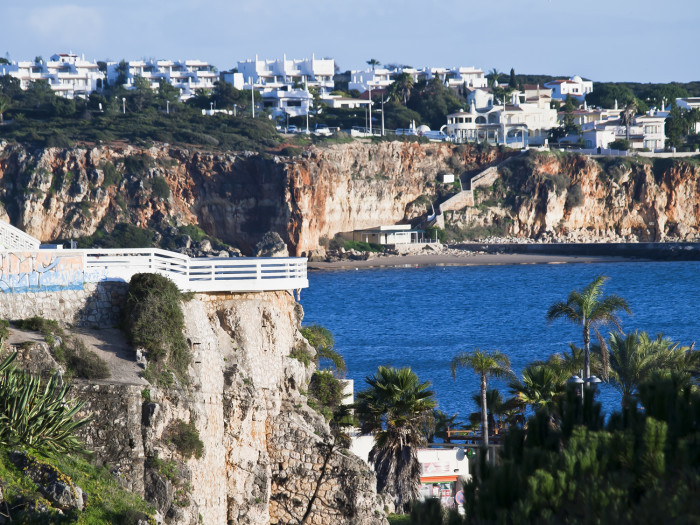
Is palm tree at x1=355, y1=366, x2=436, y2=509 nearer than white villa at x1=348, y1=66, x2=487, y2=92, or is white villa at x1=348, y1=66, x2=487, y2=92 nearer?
palm tree at x1=355, y1=366, x2=436, y2=509

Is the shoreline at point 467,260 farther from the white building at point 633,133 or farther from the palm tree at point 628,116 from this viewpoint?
the palm tree at point 628,116

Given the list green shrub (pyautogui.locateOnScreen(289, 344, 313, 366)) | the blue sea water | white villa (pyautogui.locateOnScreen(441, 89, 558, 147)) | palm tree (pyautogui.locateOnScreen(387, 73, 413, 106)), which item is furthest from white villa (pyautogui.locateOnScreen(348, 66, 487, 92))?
green shrub (pyautogui.locateOnScreen(289, 344, 313, 366))

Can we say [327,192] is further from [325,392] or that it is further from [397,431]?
[325,392]

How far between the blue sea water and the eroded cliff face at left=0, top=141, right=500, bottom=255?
384 inches

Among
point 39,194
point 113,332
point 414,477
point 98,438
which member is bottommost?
point 414,477

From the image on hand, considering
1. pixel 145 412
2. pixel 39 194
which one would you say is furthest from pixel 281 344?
pixel 39 194

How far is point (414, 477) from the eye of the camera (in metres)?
23.8

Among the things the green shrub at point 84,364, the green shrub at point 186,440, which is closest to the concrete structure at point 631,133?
the green shrub at point 186,440

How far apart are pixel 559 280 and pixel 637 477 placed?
3833 inches

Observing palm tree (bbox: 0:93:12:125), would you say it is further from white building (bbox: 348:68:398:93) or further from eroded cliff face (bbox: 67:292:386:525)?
eroded cliff face (bbox: 67:292:386:525)

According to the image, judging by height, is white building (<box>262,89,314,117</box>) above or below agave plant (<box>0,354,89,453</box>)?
above

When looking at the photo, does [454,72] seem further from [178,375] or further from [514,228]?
[178,375]

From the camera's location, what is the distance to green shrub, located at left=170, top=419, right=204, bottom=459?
15.9 m

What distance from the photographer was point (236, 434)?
709 inches
